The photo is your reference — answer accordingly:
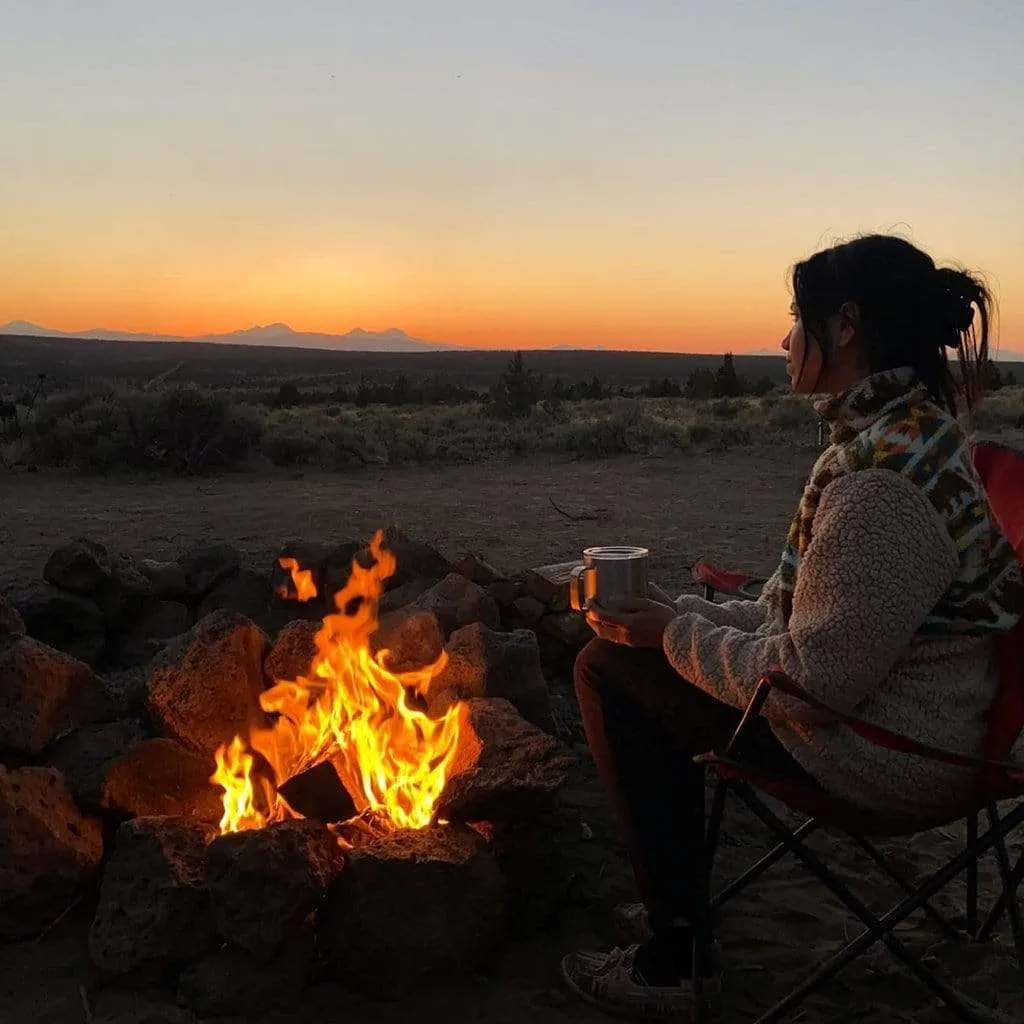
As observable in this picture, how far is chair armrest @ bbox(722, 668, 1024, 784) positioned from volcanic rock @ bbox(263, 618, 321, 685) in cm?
177

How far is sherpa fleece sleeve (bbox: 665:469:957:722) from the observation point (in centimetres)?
183

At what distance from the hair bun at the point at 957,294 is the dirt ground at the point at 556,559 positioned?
5.10ft

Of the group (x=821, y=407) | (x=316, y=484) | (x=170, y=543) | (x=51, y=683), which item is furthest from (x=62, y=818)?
(x=316, y=484)

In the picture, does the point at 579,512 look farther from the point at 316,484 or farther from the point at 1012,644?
the point at 1012,644

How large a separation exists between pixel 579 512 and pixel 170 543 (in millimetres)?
3606

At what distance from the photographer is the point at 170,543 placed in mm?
8461

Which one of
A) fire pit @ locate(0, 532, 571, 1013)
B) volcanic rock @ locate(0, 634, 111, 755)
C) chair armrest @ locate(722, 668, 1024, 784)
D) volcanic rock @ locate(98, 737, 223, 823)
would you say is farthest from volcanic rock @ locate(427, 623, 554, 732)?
chair armrest @ locate(722, 668, 1024, 784)

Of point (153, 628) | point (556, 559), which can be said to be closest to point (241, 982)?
point (153, 628)

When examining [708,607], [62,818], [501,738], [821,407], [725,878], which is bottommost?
[725,878]

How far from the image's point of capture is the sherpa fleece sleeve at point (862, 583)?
6.00 ft

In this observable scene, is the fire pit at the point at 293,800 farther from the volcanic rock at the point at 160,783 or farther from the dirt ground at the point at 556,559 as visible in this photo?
the dirt ground at the point at 556,559

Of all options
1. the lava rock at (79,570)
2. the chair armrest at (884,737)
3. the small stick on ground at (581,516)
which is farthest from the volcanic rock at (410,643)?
the small stick on ground at (581,516)

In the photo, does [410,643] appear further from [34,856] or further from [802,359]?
[802,359]

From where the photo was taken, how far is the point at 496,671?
11.4 feet
